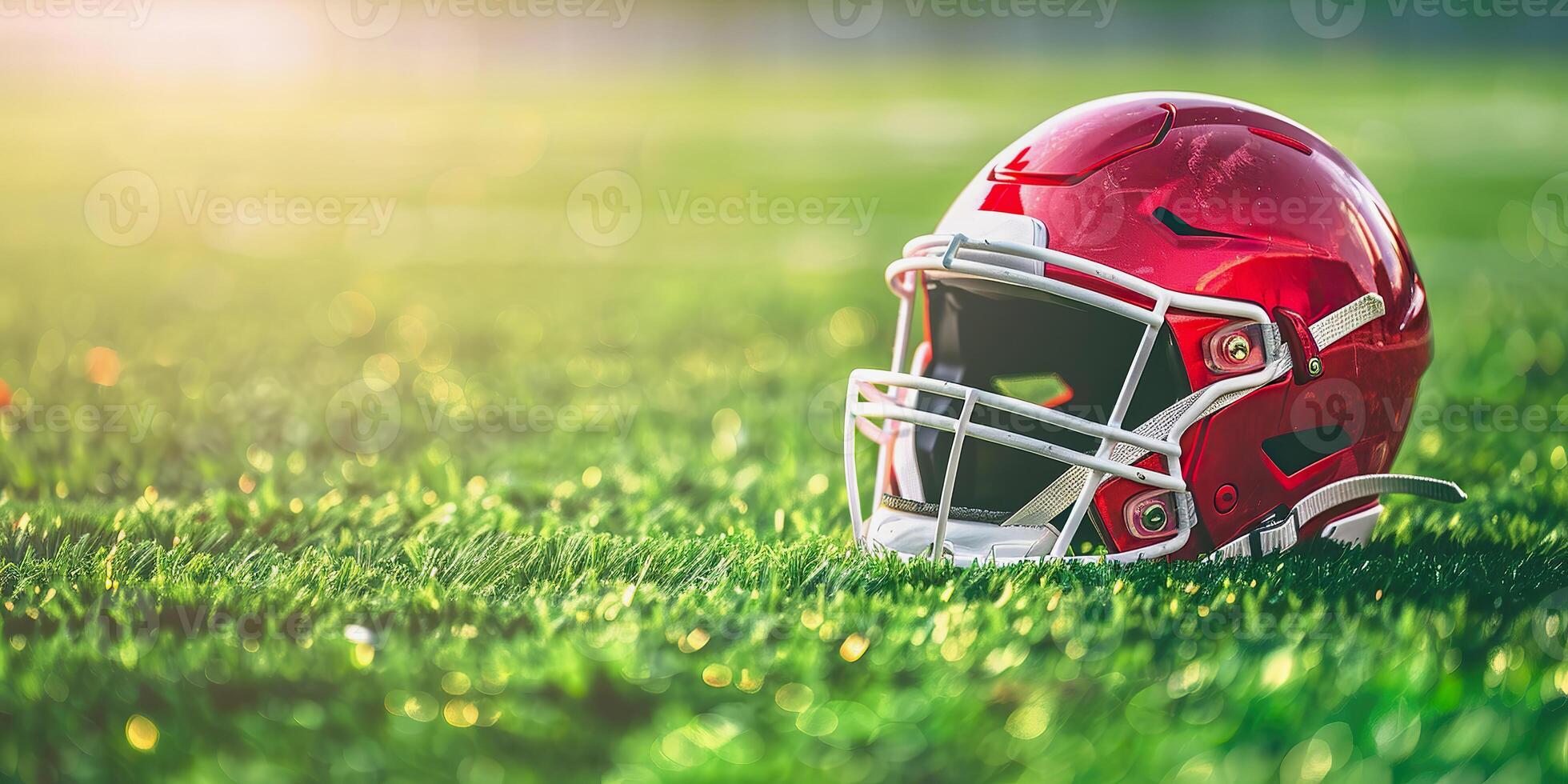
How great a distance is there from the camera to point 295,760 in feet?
5.88

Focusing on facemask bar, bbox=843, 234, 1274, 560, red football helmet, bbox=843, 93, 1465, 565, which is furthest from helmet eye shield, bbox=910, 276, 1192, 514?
facemask bar, bbox=843, 234, 1274, 560

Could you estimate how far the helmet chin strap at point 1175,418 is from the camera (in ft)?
7.99

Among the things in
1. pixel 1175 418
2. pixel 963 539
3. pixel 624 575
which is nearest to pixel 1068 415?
pixel 1175 418

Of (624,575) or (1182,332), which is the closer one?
(1182,332)

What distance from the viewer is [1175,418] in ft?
8.00

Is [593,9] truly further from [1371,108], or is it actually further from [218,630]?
[218,630]

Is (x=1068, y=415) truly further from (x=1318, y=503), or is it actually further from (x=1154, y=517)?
(x=1318, y=503)

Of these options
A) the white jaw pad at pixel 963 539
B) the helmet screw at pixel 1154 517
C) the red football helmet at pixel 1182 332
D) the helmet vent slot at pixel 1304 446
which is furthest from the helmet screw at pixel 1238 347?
the white jaw pad at pixel 963 539

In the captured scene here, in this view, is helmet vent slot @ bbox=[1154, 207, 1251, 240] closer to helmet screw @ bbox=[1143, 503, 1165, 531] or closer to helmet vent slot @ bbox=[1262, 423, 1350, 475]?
helmet vent slot @ bbox=[1262, 423, 1350, 475]

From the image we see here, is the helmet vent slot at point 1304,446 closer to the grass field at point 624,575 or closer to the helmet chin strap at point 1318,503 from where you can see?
the helmet chin strap at point 1318,503

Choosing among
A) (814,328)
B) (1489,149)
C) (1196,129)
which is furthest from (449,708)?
(1489,149)

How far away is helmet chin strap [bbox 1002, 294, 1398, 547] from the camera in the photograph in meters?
2.44

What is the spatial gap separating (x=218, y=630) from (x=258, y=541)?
0.64m

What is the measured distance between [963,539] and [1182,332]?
555 mm
